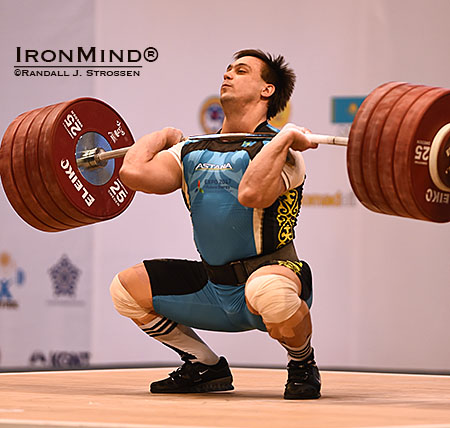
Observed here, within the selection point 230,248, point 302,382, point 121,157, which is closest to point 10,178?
point 121,157

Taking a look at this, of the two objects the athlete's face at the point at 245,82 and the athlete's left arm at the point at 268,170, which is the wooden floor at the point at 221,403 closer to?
the athlete's left arm at the point at 268,170

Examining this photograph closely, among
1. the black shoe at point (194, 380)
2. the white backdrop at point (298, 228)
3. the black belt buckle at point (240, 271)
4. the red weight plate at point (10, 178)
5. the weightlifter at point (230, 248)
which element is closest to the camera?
the weightlifter at point (230, 248)

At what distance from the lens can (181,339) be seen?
3.21m

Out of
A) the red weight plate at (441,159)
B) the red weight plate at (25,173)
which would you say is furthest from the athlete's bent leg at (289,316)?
the red weight plate at (25,173)

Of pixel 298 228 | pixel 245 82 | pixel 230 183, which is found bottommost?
pixel 298 228

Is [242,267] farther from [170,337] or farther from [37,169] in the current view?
[37,169]

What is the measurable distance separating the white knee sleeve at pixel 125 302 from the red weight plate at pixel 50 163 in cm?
40

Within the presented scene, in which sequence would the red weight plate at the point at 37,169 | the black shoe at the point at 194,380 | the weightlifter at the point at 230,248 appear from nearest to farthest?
the weightlifter at the point at 230,248, the black shoe at the point at 194,380, the red weight plate at the point at 37,169

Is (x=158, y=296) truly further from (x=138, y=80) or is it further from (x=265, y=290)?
(x=138, y=80)

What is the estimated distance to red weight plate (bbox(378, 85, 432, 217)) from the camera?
8.83 ft

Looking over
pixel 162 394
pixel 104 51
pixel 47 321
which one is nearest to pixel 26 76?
pixel 104 51

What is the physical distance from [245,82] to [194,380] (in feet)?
3.89

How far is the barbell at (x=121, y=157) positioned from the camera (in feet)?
8.80

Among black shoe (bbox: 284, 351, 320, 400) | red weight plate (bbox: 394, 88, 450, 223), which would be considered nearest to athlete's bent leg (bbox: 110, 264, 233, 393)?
black shoe (bbox: 284, 351, 320, 400)
